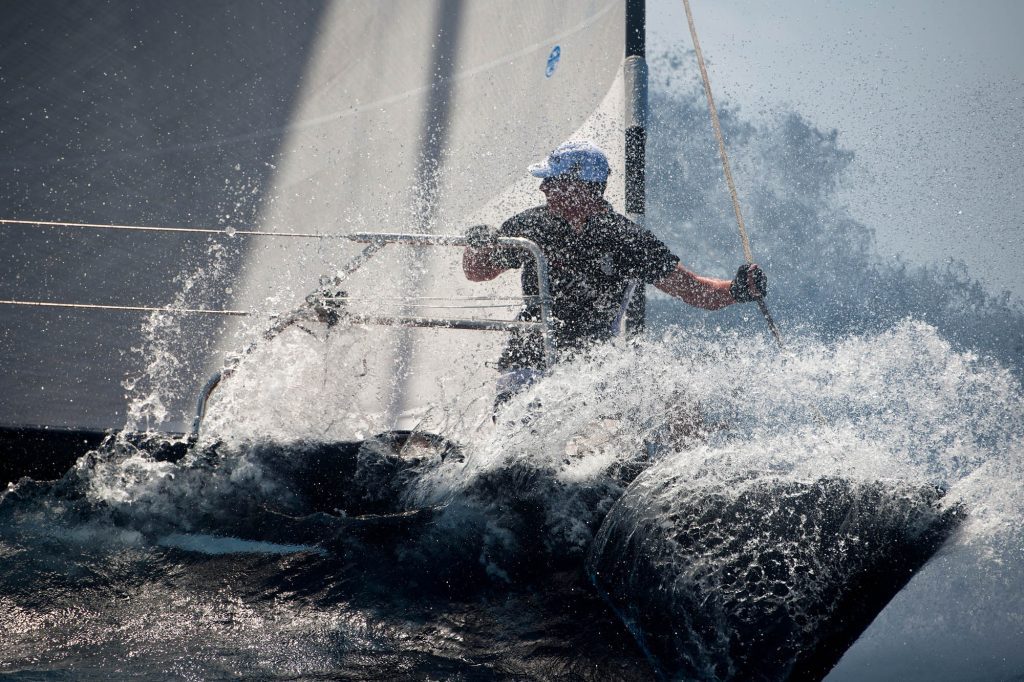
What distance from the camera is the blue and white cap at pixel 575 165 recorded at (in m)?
2.40

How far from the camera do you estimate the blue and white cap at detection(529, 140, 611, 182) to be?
240 centimetres

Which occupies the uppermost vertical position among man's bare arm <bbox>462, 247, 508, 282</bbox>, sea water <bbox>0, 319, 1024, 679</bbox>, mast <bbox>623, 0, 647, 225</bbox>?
mast <bbox>623, 0, 647, 225</bbox>

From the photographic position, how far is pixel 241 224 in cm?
285

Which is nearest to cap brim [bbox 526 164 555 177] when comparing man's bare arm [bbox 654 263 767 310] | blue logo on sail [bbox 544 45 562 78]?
man's bare arm [bbox 654 263 767 310]


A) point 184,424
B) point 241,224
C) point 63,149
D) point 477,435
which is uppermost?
point 63,149

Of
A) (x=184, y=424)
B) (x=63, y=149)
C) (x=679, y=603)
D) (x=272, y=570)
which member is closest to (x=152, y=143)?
(x=63, y=149)

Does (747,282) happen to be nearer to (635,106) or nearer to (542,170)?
(542,170)

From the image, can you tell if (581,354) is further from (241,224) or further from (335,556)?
(241,224)

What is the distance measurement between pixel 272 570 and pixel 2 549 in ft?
1.74

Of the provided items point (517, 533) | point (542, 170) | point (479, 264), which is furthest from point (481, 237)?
point (517, 533)

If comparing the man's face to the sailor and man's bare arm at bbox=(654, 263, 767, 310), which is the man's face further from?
man's bare arm at bbox=(654, 263, 767, 310)

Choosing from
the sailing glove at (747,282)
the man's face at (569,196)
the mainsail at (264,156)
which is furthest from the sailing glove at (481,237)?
the sailing glove at (747,282)

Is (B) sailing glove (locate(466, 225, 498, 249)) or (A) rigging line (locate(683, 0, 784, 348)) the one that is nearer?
(B) sailing glove (locate(466, 225, 498, 249))

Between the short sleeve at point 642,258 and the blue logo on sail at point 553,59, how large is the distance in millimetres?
1081
